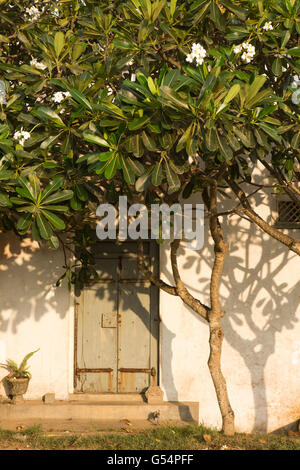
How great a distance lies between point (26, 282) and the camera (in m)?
8.90

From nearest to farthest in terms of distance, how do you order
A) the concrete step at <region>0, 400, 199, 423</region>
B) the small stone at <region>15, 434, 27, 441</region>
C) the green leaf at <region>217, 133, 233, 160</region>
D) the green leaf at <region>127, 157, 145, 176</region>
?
the green leaf at <region>217, 133, 233, 160</region> < the green leaf at <region>127, 157, 145, 176</region> < the small stone at <region>15, 434, 27, 441</region> < the concrete step at <region>0, 400, 199, 423</region>

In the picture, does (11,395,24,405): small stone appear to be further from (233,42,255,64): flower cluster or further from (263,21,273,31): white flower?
(263,21,273,31): white flower

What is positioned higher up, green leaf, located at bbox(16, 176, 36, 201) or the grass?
green leaf, located at bbox(16, 176, 36, 201)

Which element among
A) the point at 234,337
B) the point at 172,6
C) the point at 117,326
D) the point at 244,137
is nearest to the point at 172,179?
the point at 244,137

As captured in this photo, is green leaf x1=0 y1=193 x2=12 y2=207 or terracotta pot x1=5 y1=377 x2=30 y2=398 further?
terracotta pot x1=5 y1=377 x2=30 y2=398

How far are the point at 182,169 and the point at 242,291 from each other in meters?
3.16

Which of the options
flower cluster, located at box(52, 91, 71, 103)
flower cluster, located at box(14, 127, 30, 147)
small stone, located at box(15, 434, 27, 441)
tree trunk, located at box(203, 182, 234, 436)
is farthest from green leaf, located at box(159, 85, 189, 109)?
small stone, located at box(15, 434, 27, 441)

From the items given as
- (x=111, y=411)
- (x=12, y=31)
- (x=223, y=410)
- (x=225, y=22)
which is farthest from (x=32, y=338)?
(x=225, y=22)

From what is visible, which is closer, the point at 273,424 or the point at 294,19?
the point at 294,19

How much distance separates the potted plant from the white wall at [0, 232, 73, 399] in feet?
0.29

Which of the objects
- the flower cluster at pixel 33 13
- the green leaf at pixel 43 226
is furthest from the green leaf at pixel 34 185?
the flower cluster at pixel 33 13

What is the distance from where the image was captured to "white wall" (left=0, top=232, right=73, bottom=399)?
28.6 ft
